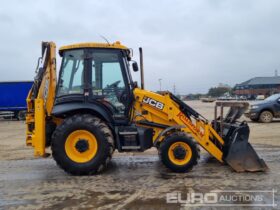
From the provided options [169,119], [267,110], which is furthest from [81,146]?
[267,110]

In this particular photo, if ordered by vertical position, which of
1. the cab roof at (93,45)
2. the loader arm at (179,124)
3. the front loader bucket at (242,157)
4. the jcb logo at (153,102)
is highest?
the cab roof at (93,45)

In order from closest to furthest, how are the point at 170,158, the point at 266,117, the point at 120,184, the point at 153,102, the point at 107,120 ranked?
the point at 120,184, the point at 170,158, the point at 107,120, the point at 153,102, the point at 266,117

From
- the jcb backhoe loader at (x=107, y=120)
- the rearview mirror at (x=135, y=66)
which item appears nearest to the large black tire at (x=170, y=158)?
the jcb backhoe loader at (x=107, y=120)

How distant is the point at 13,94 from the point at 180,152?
856 inches

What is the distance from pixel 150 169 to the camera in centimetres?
809

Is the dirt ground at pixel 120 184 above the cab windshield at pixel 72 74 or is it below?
below

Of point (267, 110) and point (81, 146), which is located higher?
point (267, 110)

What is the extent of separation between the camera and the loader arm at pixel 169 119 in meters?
7.88

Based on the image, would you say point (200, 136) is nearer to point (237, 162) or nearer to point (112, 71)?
point (237, 162)

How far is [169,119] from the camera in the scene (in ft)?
26.1

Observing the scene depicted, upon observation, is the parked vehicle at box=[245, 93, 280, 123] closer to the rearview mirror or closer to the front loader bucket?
the front loader bucket

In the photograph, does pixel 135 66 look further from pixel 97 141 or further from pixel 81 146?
pixel 81 146

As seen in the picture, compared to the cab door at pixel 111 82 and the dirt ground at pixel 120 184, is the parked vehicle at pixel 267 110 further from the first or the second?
the cab door at pixel 111 82

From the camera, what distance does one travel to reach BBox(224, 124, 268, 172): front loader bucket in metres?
7.49
